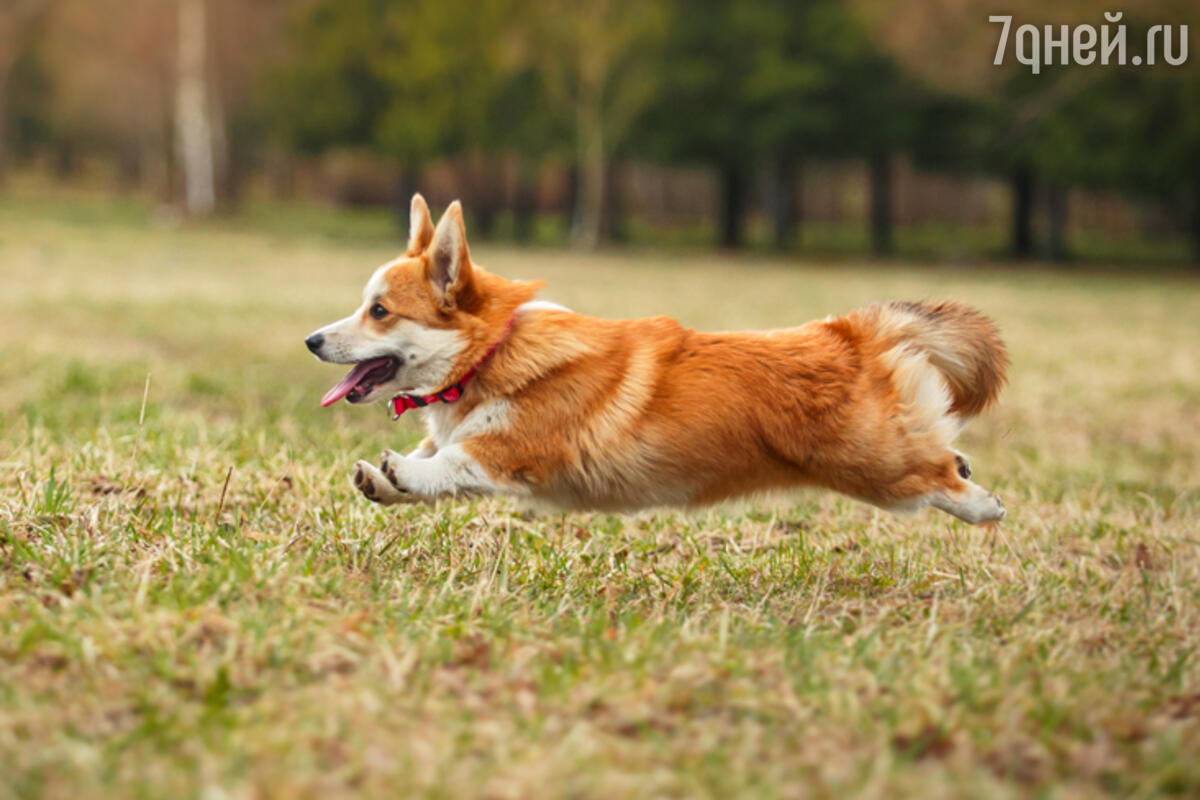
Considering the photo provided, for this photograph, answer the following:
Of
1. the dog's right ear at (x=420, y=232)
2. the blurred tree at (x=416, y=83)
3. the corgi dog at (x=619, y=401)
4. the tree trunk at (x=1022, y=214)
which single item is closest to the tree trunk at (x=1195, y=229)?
the tree trunk at (x=1022, y=214)

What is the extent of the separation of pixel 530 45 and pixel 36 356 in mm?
23656

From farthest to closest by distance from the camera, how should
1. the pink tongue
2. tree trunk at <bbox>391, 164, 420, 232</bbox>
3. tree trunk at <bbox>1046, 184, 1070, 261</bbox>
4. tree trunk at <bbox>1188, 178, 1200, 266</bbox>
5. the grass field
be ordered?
1. tree trunk at <bbox>391, 164, 420, 232</bbox>
2. tree trunk at <bbox>1046, 184, 1070, 261</bbox>
3. tree trunk at <bbox>1188, 178, 1200, 266</bbox>
4. the pink tongue
5. the grass field

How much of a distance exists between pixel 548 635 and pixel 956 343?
187 cm

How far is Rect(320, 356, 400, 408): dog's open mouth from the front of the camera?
377cm

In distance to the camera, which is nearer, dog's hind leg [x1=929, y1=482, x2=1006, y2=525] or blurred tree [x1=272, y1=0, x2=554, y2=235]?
dog's hind leg [x1=929, y1=482, x2=1006, y2=525]

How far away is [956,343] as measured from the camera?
3.98m

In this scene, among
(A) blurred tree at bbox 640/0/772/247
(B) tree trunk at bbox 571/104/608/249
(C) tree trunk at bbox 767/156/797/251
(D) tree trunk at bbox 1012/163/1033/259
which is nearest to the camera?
(A) blurred tree at bbox 640/0/772/247

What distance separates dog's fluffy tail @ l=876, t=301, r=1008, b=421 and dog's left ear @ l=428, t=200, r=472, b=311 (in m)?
1.43

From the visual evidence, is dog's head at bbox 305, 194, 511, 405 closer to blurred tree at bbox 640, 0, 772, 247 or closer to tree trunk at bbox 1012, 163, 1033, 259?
blurred tree at bbox 640, 0, 772, 247

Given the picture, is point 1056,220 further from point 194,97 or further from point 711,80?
point 194,97

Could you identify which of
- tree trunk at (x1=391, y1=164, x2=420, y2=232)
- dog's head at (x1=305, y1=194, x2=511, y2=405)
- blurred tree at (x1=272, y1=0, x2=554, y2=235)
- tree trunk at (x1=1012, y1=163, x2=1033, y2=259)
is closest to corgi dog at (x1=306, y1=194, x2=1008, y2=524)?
dog's head at (x1=305, y1=194, x2=511, y2=405)

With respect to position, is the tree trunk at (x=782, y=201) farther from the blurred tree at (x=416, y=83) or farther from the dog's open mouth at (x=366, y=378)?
the dog's open mouth at (x=366, y=378)

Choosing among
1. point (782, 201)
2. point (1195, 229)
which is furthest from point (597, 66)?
point (1195, 229)

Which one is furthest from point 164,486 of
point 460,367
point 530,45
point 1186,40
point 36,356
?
point 530,45
